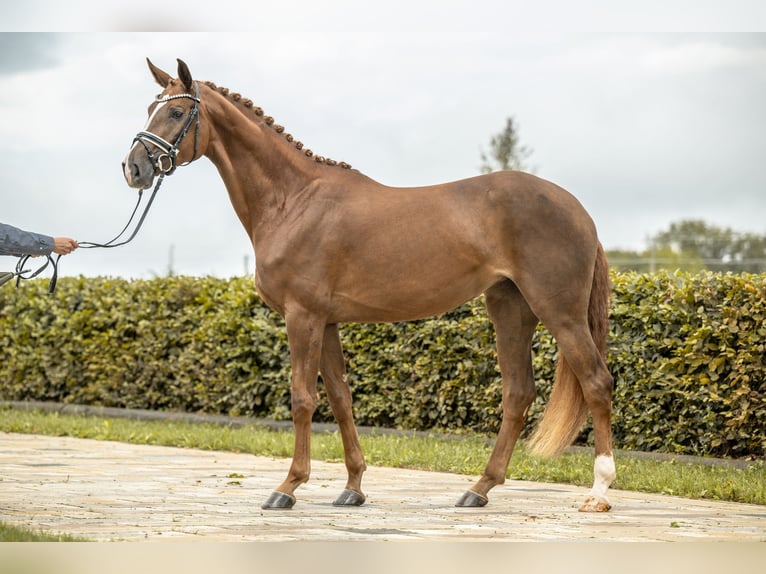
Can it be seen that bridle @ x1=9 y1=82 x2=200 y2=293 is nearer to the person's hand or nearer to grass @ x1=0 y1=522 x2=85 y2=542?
the person's hand

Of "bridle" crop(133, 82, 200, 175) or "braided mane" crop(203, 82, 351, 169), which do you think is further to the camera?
"braided mane" crop(203, 82, 351, 169)

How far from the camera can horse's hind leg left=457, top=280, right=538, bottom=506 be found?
22.4 feet

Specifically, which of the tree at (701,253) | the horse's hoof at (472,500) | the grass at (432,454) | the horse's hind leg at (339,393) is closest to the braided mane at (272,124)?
the horse's hind leg at (339,393)

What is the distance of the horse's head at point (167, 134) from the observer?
6297 mm

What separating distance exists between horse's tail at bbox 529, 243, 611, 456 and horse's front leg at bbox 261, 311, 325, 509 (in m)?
1.52

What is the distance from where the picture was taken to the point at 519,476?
8.18m

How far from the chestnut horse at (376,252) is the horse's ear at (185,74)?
0.04ft

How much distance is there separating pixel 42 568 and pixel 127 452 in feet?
18.5

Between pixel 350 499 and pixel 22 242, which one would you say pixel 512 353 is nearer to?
pixel 350 499

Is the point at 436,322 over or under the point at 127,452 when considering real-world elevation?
over

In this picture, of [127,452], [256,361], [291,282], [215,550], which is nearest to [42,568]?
[215,550]

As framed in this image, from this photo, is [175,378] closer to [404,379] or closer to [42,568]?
[404,379]

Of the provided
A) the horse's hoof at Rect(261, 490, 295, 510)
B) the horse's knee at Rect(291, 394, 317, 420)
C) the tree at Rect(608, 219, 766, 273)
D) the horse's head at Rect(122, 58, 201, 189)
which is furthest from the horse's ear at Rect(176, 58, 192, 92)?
the tree at Rect(608, 219, 766, 273)

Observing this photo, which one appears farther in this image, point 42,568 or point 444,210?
point 444,210
